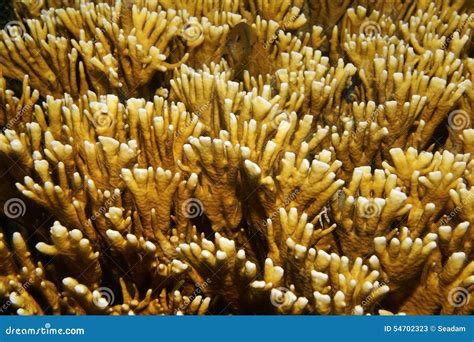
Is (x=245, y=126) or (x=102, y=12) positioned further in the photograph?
(x=102, y=12)

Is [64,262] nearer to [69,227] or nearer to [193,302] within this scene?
[69,227]

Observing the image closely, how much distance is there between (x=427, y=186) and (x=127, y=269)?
177cm

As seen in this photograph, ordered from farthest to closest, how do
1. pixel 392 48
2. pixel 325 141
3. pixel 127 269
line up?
pixel 392 48
pixel 325 141
pixel 127 269

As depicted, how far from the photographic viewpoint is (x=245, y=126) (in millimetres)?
2455

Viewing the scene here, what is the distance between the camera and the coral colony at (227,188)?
230 cm

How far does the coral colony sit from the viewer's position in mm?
2301

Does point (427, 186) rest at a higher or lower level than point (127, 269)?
higher

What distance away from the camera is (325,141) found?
3045 mm

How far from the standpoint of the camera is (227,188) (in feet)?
8.13
